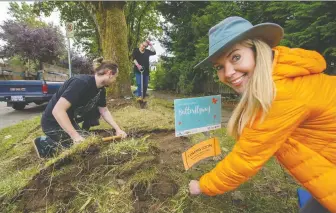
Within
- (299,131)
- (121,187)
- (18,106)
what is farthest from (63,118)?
(18,106)

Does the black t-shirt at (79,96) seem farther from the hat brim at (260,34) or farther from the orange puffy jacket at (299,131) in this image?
the orange puffy jacket at (299,131)

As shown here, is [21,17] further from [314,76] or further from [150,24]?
[314,76]

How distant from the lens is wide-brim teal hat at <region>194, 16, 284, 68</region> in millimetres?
1415

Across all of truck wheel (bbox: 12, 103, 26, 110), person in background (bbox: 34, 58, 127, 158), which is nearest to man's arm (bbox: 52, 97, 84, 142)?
person in background (bbox: 34, 58, 127, 158)

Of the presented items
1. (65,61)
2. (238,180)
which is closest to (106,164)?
(238,180)

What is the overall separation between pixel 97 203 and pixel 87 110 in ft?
4.92

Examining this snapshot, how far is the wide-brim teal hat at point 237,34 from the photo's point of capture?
1.42 meters

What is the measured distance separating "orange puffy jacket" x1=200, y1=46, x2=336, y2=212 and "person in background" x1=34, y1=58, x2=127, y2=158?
1917 millimetres

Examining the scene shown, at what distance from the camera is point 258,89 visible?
1.36m

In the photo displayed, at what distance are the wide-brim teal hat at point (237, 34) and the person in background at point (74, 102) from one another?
1750 mm

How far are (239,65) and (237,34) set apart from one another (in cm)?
17

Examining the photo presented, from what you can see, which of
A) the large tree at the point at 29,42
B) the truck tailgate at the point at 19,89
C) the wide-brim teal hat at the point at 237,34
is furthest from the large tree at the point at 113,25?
the wide-brim teal hat at the point at 237,34

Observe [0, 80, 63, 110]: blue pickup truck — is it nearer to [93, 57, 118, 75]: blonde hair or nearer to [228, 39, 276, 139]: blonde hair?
[93, 57, 118, 75]: blonde hair

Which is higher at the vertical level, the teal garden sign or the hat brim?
the hat brim
